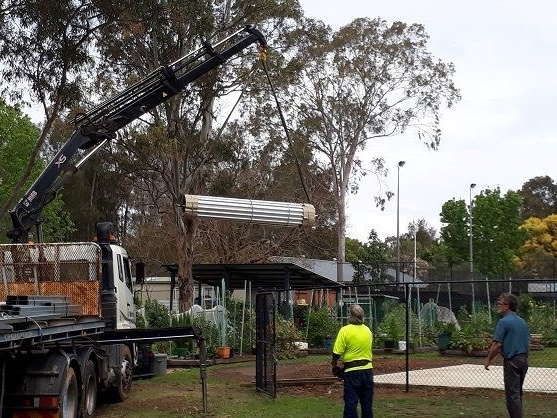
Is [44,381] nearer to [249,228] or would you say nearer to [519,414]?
[519,414]

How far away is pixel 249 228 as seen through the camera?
46188 mm

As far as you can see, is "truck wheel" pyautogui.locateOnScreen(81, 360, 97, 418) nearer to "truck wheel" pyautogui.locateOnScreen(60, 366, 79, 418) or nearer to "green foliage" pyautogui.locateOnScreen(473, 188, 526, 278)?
"truck wheel" pyautogui.locateOnScreen(60, 366, 79, 418)

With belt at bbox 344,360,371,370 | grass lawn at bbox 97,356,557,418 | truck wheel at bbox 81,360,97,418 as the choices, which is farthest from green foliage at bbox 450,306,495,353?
belt at bbox 344,360,371,370

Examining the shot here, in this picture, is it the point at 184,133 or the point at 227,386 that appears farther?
the point at 184,133

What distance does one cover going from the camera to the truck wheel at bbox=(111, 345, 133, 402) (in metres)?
15.8

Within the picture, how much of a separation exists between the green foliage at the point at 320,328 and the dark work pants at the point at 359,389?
662 inches

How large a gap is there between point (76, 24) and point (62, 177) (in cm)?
402

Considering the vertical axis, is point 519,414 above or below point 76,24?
below

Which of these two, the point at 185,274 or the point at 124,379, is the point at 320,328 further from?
the point at 124,379

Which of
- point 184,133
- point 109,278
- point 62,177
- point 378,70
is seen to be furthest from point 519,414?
point 378,70

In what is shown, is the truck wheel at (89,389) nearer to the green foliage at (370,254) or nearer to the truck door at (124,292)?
the truck door at (124,292)

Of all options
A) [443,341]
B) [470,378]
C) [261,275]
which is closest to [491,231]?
[261,275]

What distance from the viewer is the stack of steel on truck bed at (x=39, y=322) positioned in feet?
31.3

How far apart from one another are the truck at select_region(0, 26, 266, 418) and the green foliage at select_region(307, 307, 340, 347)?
8.88 metres
